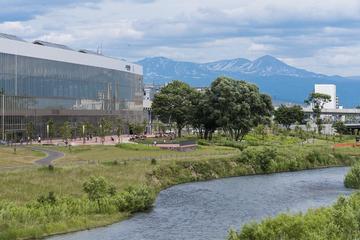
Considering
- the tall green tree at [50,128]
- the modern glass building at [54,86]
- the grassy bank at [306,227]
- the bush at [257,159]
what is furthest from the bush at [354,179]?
the tall green tree at [50,128]

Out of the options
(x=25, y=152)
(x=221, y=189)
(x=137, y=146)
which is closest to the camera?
(x=221, y=189)

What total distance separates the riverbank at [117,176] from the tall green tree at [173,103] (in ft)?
154

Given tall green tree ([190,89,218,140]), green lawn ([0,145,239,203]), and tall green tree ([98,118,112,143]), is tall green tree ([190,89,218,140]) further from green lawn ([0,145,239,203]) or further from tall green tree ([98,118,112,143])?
green lawn ([0,145,239,203])

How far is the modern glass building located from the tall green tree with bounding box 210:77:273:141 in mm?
33898

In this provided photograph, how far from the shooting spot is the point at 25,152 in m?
101

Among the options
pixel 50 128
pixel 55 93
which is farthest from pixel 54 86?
pixel 50 128

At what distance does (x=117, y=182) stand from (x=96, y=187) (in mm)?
13077

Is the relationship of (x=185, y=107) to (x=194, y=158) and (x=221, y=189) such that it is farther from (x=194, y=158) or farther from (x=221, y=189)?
(x=221, y=189)

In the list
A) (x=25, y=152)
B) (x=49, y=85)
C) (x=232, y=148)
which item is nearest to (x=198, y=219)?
(x=25, y=152)

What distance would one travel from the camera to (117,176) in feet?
261

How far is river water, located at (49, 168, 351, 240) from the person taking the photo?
54.7m

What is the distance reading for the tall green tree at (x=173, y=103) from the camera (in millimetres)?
164500

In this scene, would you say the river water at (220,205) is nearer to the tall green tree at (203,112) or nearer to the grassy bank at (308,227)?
the grassy bank at (308,227)

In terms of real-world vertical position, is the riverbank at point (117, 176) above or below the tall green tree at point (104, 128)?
below
